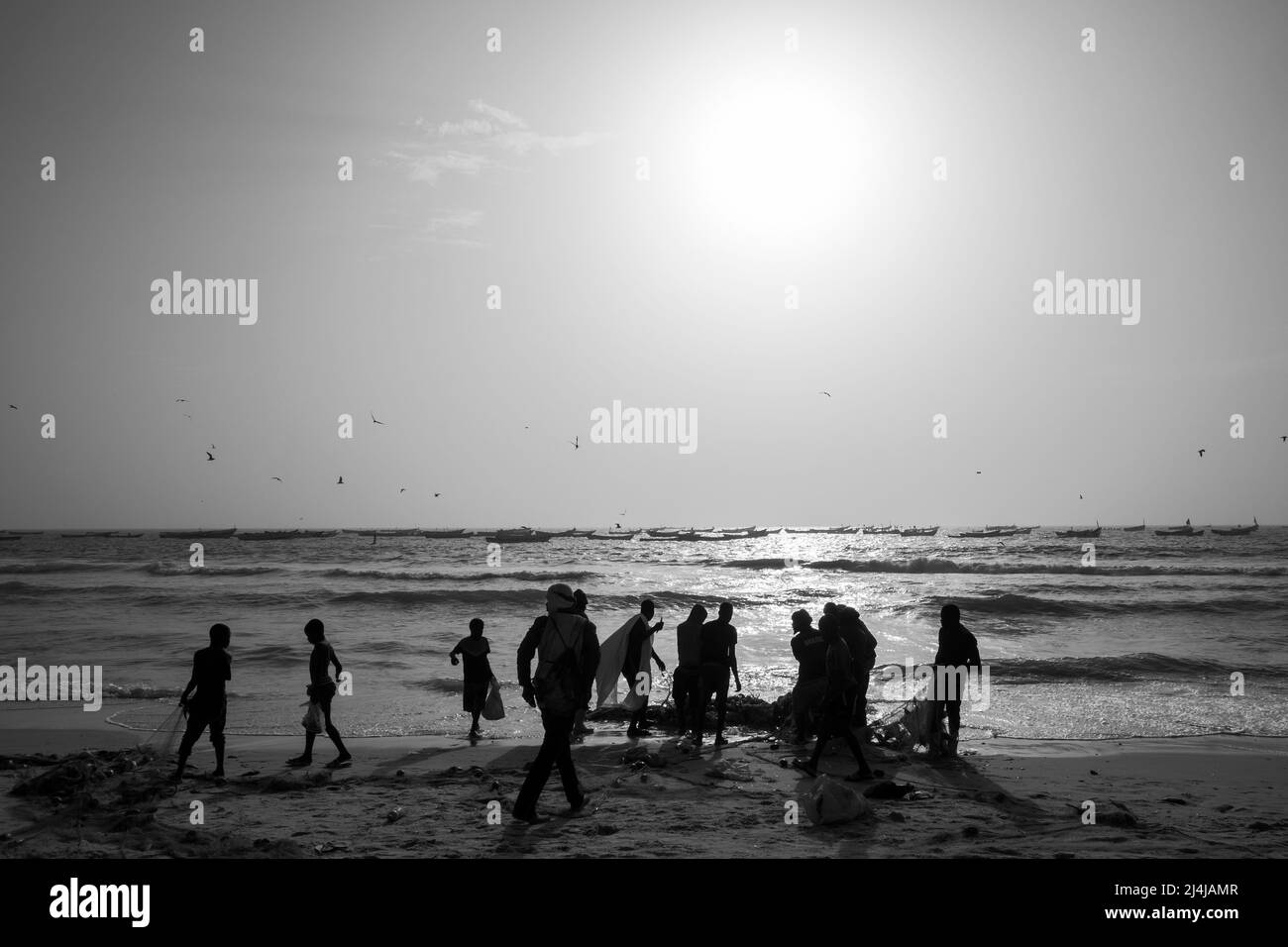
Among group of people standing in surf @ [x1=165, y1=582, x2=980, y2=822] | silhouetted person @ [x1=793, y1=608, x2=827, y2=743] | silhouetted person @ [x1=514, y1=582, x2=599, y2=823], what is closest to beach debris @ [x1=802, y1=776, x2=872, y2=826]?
group of people standing in surf @ [x1=165, y1=582, x2=980, y2=822]

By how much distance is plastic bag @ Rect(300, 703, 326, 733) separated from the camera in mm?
9055

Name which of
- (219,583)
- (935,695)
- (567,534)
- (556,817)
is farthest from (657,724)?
(567,534)

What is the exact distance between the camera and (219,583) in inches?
1489

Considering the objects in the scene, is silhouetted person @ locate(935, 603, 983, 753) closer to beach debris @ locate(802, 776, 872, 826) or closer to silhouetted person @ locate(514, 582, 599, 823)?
beach debris @ locate(802, 776, 872, 826)

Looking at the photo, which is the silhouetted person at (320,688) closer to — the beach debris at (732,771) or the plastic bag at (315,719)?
the plastic bag at (315,719)

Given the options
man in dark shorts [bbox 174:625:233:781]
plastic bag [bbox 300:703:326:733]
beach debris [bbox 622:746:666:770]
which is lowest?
beach debris [bbox 622:746:666:770]

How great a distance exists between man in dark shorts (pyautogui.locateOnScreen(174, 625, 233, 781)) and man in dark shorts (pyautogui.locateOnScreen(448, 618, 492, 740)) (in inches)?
121

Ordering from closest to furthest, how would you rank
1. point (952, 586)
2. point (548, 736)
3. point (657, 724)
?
point (548, 736) → point (657, 724) → point (952, 586)

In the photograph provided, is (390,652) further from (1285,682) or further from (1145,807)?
(1285,682)

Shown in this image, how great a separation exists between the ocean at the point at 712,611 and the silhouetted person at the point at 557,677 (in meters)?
4.80

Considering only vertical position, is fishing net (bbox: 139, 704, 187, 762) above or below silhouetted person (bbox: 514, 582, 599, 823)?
below

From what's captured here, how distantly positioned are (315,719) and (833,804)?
19.3 feet
